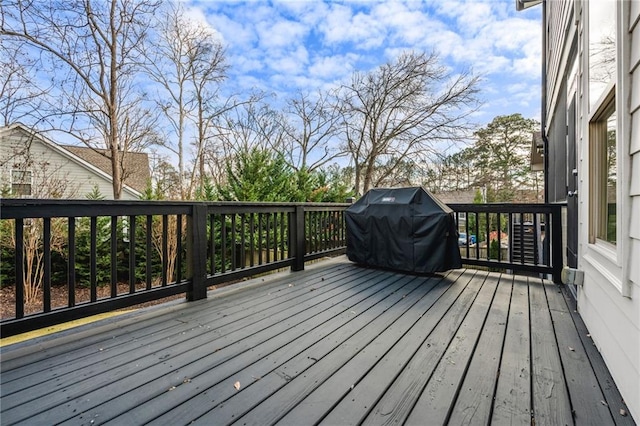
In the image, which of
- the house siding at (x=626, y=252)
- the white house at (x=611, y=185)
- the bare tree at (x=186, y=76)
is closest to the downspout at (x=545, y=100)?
the white house at (x=611, y=185)

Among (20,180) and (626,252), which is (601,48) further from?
(20,180)

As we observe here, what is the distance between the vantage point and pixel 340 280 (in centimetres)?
335

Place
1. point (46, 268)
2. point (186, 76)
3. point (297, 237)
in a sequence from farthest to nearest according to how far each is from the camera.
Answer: point (186, 76), point (297, 237), point (46, 268)

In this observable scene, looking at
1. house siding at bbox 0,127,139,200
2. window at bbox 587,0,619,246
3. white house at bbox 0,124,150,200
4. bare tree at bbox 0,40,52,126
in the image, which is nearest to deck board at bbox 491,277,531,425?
window at bbox 587,0,619,246

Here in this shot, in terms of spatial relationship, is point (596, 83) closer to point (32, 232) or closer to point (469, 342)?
point (469, 342)

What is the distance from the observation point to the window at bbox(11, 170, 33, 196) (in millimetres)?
6639

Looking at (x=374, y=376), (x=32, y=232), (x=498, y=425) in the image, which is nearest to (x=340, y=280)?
(x=374, y=376)

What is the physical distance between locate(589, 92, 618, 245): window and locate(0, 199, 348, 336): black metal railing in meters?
2.65

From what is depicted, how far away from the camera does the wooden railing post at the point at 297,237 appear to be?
149 inches

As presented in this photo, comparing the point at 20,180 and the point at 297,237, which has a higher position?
the point at 20,180

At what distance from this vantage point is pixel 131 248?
2219mm

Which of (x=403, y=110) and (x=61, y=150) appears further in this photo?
(x=403, y=110)

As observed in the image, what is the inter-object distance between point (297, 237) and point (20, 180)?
699 cm

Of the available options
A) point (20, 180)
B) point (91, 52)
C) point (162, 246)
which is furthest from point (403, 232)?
point (20, 180)
